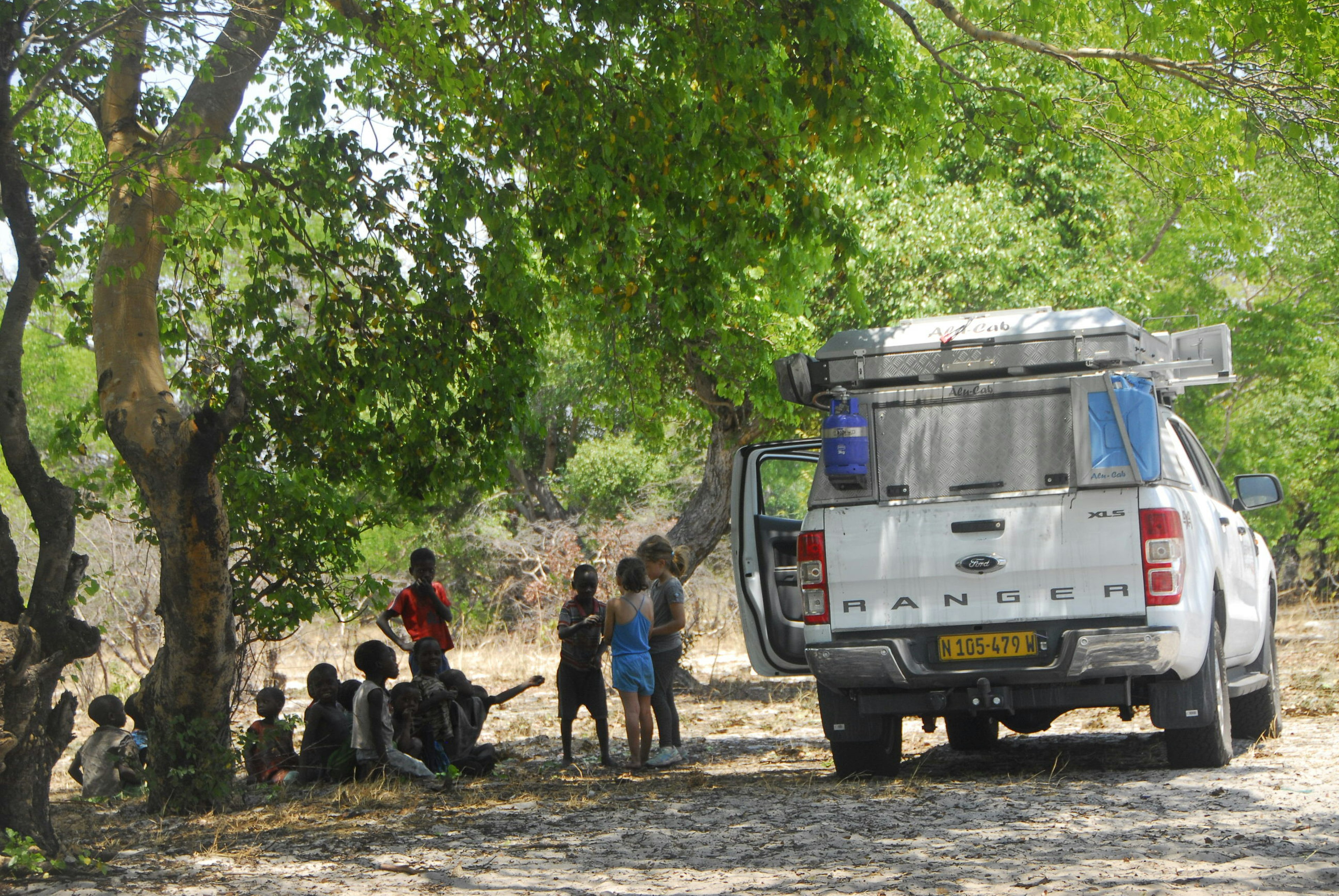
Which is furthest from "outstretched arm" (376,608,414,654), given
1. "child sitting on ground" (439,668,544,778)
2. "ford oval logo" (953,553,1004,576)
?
"ford oval logo" (953,553,1004,576)

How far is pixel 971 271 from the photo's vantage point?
1653 centimetres

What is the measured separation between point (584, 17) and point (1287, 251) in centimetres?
2107

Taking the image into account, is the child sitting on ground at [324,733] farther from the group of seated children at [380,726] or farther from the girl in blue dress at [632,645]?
the girl in blue dress at [632,645]

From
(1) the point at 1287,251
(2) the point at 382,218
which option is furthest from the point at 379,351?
(1) the point at 1287,251

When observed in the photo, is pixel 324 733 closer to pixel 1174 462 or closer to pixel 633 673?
pixel 633 673

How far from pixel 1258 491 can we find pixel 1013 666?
2.71 meters

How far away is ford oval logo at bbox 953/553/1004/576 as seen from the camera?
7152 mm

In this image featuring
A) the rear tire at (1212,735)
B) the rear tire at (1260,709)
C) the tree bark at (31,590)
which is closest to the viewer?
the tree bark at (31,590)

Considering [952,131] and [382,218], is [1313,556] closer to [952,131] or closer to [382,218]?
[952,131]

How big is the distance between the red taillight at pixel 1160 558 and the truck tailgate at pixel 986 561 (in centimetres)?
4

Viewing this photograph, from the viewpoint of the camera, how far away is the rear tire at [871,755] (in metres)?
7.93

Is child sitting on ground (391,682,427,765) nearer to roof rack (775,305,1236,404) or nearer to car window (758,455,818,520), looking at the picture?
roof rack (775,305,1236,404)

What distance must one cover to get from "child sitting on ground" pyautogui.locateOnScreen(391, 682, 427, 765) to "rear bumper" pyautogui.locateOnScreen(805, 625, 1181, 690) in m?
2.80

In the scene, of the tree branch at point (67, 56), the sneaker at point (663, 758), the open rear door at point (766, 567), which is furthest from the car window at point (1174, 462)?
the tree branch at point (67, 56)
